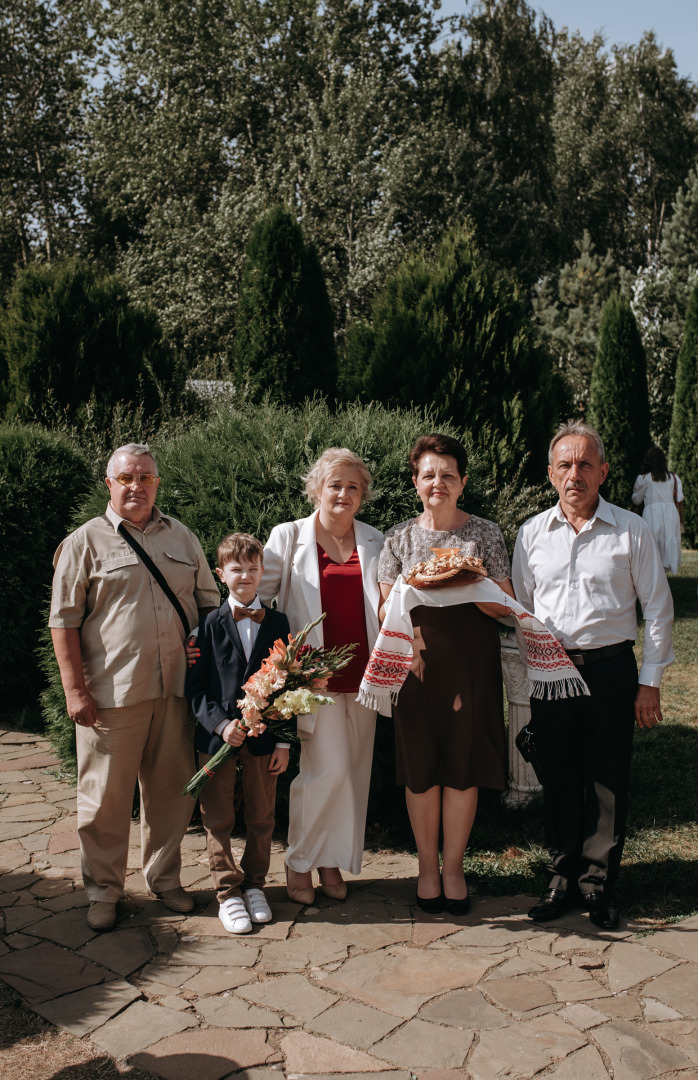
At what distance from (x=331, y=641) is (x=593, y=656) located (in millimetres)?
1105

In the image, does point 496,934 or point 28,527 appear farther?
point 28,527

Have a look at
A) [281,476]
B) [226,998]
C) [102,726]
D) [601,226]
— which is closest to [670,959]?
[226,998]

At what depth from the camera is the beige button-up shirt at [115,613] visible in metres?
3.60

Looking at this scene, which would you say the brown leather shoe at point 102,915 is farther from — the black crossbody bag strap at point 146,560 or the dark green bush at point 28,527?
the dark green bush at point 28,527

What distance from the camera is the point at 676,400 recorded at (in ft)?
60.8

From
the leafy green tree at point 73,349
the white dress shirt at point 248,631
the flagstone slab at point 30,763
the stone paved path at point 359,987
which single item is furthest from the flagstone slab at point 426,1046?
the leafy green tree at point 73,349

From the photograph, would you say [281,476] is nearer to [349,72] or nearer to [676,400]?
[676,400]

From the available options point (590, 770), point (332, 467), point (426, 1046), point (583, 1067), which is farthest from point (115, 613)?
point (583, 1067)

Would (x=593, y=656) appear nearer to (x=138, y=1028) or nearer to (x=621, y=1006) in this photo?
(x=621, y=1006)

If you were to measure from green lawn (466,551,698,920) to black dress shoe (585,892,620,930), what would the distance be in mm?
162

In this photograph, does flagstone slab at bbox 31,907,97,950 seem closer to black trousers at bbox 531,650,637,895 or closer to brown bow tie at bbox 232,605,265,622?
brown bow tie at bbox 232,605,265,622

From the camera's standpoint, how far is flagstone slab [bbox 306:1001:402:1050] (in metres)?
2.85

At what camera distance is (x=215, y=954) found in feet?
11.2

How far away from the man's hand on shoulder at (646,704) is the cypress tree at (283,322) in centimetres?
595
